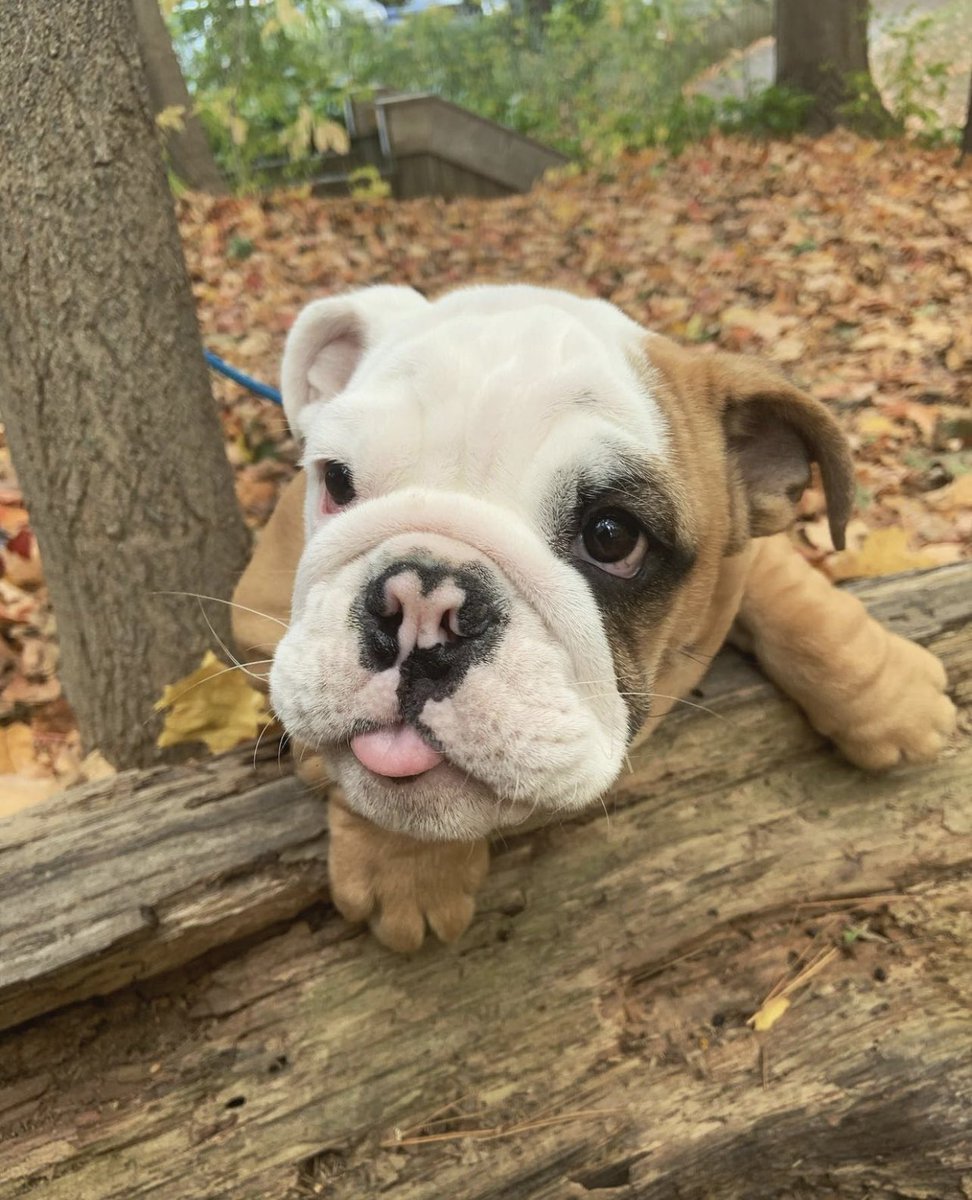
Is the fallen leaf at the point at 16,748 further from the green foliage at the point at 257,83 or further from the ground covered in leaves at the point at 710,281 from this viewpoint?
the green foliage at the point at 257,83

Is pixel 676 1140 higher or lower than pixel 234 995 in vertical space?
lower

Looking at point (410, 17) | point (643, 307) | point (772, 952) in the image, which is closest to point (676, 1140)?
point (772, 952)

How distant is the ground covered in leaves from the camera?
3260mm

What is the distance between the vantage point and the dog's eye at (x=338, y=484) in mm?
1591

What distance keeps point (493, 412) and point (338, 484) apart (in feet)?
1.07

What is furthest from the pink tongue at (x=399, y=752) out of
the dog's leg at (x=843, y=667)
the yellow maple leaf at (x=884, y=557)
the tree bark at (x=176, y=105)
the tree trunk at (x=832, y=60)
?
the tree trunk at (x=832, y=60)

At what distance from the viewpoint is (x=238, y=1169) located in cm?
153

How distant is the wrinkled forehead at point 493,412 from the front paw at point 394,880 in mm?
623

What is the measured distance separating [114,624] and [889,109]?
28.5 feet

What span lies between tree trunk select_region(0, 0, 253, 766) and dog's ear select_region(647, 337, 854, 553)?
132cm

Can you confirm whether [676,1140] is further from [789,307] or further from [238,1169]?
[789,307]

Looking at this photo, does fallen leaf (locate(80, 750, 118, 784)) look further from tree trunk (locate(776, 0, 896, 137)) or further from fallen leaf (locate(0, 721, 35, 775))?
tree trunk (locate(776, 0, 896, 137))

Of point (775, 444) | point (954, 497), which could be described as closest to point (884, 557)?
point (954, 497)

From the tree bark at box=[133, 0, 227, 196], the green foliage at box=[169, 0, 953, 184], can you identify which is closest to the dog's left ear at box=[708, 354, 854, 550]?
the tree bark at box=[133, 0, 227, 196]
